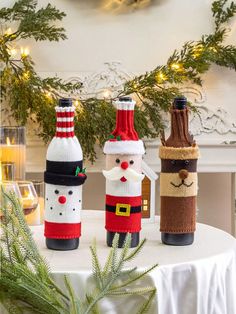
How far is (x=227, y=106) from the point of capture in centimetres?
311

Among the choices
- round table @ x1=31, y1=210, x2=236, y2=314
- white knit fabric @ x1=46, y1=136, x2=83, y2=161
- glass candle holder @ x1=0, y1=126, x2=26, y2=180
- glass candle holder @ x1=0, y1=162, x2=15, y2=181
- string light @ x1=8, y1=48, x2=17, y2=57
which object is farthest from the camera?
string light @ x1=8, y1=48, x2=17, y2=57

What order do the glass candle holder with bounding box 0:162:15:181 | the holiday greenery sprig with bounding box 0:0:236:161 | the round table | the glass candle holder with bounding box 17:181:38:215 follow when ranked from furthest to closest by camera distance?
the holiday greenery sprig with bounding box 0:0:236:161 → the glass candle holder with bounding box 0:162:15:181 → the glass candle holder with bounding box 17:181:38:215 → the round table

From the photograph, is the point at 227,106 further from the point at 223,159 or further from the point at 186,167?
the point at 186,167

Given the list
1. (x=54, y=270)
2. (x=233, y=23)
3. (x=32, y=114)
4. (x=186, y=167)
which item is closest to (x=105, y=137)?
(x=32, y=114)

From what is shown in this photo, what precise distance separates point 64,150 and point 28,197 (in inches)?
15.1

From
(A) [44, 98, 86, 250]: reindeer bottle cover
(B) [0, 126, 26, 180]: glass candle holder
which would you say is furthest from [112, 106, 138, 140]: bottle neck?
(B) [0, 126, 26, 180]: glass candle holder

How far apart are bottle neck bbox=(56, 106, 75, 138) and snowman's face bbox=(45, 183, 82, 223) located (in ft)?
0.37

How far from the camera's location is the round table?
4.46 ft

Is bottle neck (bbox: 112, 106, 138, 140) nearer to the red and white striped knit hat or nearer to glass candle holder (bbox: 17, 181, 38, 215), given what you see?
the red and white striped knit hat

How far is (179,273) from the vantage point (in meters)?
1.42

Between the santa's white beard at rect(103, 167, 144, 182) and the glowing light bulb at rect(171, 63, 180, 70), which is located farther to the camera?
the glowing light bulb at rect(171, 63, 180, 70)

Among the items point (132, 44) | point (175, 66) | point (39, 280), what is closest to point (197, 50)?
point (175, 66)

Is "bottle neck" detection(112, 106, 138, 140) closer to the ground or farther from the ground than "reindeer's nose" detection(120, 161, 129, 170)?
farther from the ground

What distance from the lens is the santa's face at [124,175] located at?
59.1 inches
